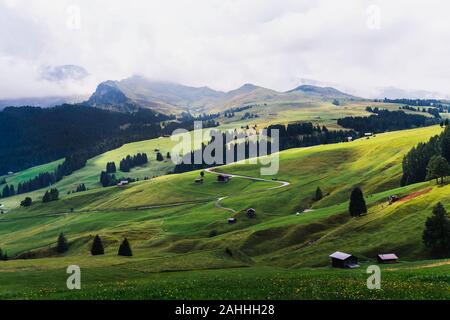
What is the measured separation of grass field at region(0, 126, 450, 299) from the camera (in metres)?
35.2

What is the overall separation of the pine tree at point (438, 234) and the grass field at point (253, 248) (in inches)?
89.0

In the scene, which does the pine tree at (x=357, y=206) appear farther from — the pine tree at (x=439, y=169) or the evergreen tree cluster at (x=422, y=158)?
the evergreen tree cluster at (x=422, y=158)

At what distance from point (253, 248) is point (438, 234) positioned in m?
41.2

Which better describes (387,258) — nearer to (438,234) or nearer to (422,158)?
(438,234)

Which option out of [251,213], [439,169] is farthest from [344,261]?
[251,213]

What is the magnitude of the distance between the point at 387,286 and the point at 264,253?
6991 centimetres

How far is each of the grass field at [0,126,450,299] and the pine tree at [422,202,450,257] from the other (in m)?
2.26

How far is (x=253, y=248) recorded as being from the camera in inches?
4176

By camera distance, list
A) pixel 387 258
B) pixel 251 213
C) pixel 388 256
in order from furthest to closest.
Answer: pixel 251 213 < pixel 388 256 < pixel 387 258

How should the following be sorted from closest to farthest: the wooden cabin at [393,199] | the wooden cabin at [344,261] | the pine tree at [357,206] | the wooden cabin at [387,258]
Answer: the wooden cabin at [344,261] < the wooden cabin at [387,258] < the pine tree at [357,206] < the wooden cabin at [393,199]

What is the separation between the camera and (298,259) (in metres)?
89.4

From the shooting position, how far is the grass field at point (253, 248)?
3525 cm

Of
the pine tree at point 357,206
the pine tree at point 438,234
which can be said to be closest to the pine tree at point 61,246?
the pine tree at point 357,206

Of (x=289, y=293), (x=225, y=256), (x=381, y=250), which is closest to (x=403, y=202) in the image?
(x=381, y=250)
